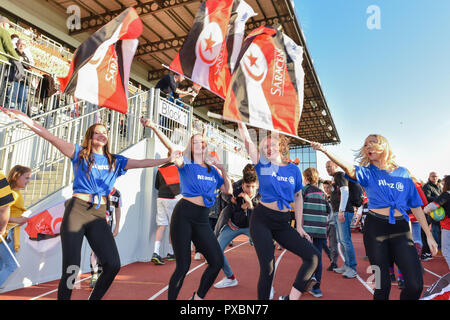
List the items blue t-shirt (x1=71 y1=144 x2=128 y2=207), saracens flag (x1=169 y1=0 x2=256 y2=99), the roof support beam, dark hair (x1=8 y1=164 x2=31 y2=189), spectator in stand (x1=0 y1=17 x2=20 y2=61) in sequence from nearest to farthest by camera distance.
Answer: blue t-shirt (x1=71 y1=144 x2=128 y2=207)
dark hair (x1=8 y1=164 x2=31 y2=189)
saracens flag (x1=169 y1=0 x2=256 y2=99)
spectator in stand (x1=0 y1=17 x2=20 y2=61)
the roof support beam

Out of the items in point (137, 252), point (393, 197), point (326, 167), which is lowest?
point (137, 252)

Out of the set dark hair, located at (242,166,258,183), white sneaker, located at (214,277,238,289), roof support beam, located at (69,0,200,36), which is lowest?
white sneaker, located at (214,277,238,289)

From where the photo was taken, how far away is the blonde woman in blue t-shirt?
2486mm

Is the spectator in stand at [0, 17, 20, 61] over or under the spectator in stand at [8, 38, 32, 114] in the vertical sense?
over

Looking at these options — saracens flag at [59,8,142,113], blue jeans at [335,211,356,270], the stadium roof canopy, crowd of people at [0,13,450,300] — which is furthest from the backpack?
the stadium roof canopy

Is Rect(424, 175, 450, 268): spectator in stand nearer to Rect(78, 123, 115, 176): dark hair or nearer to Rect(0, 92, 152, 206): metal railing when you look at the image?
Rect(78, 123, 115, 176): dark hair

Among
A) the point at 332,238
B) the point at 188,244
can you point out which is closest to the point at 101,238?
the point at 188,244

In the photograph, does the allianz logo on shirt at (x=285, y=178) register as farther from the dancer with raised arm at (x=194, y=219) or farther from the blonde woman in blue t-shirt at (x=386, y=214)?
the dancer with raised arm at (x=194, y=219)

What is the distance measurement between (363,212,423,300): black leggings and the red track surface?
1885mm

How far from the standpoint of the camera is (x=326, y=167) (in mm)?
5824

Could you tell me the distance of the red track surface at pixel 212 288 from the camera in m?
4.05

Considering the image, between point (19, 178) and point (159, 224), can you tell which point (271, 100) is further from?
point (159, 224)

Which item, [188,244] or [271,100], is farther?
[271,100]

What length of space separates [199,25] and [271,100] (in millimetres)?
1618
